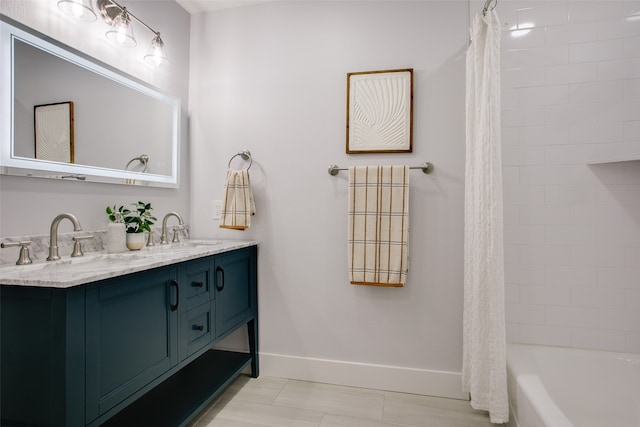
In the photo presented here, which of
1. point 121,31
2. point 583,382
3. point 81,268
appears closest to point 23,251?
point 81,268

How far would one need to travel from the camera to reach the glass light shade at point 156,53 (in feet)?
6.40

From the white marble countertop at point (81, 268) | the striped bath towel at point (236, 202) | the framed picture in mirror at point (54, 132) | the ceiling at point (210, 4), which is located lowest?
the white marble countertop at point (81, 268)

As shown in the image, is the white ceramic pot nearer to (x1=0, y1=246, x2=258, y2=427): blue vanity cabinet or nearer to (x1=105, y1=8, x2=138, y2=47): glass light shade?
(x1=0, y1=246, x2=258, y2=427): blue vanity cabinet

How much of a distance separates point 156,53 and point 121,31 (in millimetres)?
269

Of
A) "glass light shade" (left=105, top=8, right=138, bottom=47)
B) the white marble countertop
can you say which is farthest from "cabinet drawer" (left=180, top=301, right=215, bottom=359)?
"glass light shade" (left=105, top=8, right=138, bottom=47)

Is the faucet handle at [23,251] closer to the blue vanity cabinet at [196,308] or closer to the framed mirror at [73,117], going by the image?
the framed mirror at [73,117]

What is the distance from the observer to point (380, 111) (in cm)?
203

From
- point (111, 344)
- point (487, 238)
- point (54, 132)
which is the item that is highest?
point (54, 132)

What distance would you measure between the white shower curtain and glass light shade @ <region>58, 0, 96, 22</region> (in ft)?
5.84

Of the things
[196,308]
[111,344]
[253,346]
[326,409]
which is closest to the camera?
[111,344]

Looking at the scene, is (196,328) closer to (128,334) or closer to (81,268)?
(128,334)

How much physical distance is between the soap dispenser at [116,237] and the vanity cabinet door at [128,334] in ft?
1.37

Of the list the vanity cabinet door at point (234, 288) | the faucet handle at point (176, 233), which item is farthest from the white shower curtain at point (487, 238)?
the faucet handle at point (176, 233)

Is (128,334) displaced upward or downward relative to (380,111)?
downward
